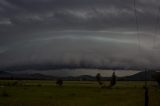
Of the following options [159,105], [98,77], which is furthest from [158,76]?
[159,105]

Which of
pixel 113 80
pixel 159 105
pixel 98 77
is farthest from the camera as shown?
pixel 98 77

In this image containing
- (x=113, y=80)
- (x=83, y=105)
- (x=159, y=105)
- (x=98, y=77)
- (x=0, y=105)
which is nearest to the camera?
(x=159, y=105)

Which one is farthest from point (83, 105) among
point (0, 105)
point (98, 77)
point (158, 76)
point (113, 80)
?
point (98, 77)

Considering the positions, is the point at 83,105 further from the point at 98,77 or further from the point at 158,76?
the point at 98,77

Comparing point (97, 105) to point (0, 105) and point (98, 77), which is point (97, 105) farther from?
point (98, 77)

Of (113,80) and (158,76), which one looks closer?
(158,76)

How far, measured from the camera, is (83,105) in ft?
145

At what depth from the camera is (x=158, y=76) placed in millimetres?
104875

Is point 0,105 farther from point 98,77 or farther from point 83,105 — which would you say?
point 98,77

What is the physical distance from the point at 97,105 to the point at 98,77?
375ft

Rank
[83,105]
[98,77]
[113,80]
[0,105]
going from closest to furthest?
[0,105] < [83,105] < [113,80] < [98,77]

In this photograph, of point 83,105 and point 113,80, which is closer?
point 83,105

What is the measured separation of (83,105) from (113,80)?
9725 cm

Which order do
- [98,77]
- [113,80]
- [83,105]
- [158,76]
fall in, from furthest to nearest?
[98,77] < [113,80] < [158,76] < [83,105]
